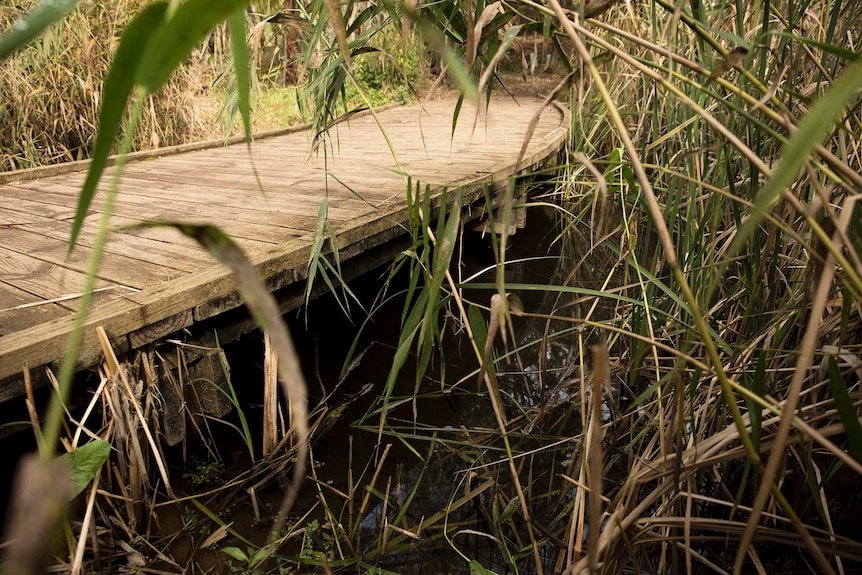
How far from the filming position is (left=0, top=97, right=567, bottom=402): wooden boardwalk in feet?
4.86

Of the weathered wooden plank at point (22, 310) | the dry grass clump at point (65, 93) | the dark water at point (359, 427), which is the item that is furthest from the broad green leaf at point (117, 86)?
the dry grass clump at point (65, 93)

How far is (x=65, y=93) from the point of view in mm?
3926

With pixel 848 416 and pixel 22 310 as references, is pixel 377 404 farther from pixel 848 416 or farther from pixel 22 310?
pixel 848 416

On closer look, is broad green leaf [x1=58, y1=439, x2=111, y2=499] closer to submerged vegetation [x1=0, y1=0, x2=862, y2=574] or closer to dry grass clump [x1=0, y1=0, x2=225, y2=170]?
submerged vegetation [x1=0, y1=0, x2=862, y2=574]

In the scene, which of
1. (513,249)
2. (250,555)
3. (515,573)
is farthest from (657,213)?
(513,249)

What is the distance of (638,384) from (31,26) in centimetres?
201

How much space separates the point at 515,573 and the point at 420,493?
17.2 inches

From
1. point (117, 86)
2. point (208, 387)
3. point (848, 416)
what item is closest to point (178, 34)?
point (117, 86)

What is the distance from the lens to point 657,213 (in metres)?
0.63

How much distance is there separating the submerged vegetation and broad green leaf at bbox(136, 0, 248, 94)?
0.38ft

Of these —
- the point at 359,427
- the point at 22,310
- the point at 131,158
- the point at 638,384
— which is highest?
the point at 131,158

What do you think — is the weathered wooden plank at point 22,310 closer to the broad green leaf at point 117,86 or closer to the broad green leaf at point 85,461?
the broad green leaf at point 85,461

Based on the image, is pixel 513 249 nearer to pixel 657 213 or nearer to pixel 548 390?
pixel 548 390

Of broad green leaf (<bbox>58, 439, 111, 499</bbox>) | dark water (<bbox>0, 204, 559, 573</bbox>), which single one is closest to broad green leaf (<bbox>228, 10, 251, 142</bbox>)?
dark water (<bbox>0, 204, 559, 573</bbox>)
